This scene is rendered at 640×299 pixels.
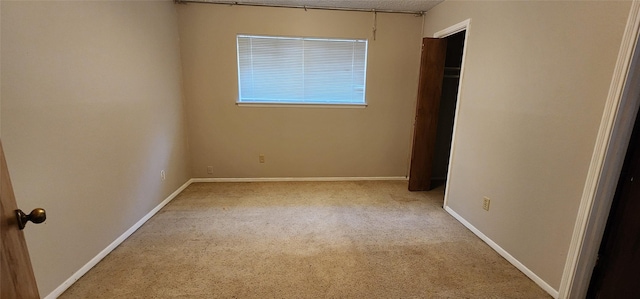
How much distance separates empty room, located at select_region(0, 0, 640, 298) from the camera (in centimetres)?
153

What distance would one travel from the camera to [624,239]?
1490mm


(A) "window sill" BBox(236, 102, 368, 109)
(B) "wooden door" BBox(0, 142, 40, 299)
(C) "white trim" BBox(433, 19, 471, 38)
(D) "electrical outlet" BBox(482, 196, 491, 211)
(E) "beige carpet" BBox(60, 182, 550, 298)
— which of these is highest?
(C) "white trim" BBox(433, 19, 471, 38)

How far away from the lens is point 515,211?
2.08 meters

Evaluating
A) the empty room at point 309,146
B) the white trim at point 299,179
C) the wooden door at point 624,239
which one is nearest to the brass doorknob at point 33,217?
the empty room at point 309,146

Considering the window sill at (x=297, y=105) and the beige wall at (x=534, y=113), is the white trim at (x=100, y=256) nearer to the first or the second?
the window sill at (x=297, y=105)

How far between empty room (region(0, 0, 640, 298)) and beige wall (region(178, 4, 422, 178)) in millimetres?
27

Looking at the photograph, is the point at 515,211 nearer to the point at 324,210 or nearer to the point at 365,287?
the point at 365,287

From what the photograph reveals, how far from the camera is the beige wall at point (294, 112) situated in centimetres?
341

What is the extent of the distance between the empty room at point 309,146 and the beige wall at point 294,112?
3 centimetres

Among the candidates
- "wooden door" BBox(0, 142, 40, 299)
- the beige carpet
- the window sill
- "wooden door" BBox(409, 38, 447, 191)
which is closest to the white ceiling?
"wooden door" BBox(409, 38, 447, 191)

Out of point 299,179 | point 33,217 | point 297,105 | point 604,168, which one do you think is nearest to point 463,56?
point 604,168

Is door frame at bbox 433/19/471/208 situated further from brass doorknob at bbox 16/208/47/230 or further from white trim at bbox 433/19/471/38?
brass doorknob at bbox 16/208/47/230

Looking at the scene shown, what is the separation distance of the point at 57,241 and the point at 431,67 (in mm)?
3725

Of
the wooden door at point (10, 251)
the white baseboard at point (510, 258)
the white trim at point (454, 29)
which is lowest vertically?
the white baseboard at point (510, 258)
